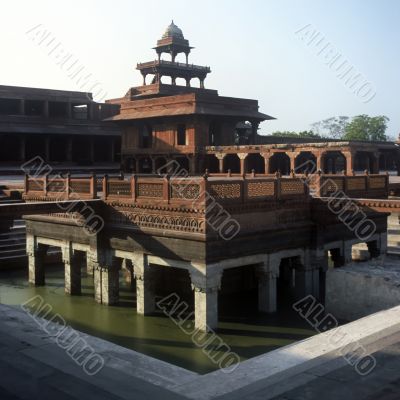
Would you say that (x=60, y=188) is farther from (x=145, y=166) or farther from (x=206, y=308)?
(x=145, y=166)

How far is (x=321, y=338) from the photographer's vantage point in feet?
34.3

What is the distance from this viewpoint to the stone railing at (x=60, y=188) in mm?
17484

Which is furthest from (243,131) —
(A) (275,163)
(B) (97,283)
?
(B) (97,283)

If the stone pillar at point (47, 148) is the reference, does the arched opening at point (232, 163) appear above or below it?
below

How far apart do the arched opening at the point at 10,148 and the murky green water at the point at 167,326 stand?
23.5 m

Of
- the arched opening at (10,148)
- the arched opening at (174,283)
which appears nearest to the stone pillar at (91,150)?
the arched opening at (10,148)

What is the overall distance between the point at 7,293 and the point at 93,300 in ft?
10.7

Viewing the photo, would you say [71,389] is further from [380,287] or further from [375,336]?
[380,287]

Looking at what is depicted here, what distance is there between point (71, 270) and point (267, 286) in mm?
6983

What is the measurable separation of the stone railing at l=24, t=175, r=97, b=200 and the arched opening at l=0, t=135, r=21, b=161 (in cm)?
2254

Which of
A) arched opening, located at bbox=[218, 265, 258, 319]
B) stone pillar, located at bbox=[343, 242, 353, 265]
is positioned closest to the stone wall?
stone pillar, located at bbox=[343, 242, 353, 265]

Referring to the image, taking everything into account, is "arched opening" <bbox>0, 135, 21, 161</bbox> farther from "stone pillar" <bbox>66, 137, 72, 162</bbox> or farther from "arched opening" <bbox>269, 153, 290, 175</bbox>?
"arched opening" <bbox>269, 153, 290, 175</bbox>

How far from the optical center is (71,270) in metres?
18.9

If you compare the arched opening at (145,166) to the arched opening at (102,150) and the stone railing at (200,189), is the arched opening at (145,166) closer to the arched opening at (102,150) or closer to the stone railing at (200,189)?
the arched opening at (102,150)
